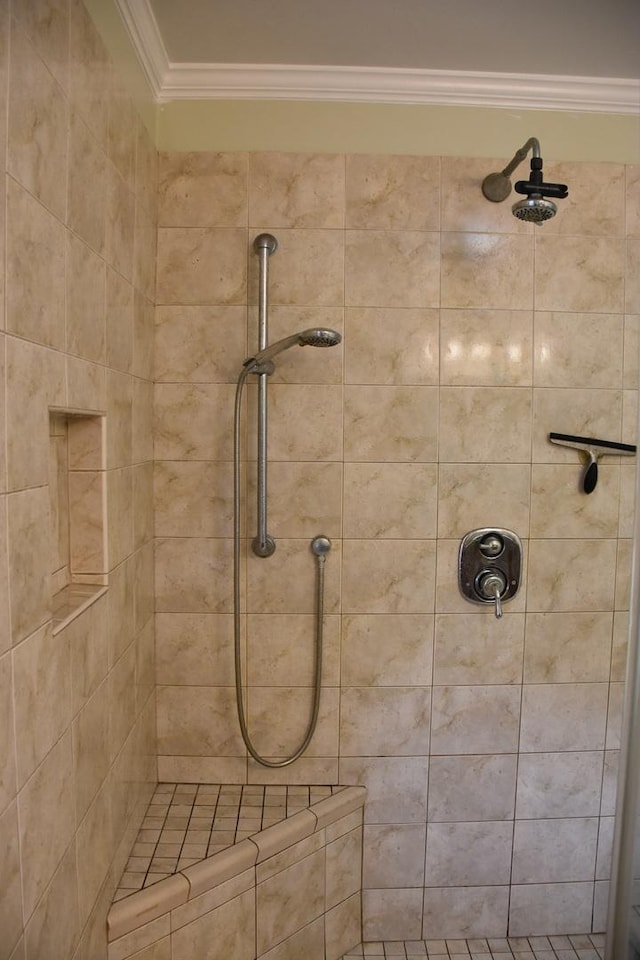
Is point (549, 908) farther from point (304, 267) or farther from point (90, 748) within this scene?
point (304, 267)

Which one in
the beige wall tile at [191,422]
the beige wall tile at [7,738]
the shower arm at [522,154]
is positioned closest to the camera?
the beige wall tile at [7,738]

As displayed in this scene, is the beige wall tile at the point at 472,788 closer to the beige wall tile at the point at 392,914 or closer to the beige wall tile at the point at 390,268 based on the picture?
the beige wall tile at the point at 392,914

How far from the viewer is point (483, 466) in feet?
5.72

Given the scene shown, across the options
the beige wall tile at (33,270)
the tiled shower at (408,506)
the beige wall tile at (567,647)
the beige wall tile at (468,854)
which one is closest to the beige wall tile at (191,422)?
the tiled shower at (408,506)

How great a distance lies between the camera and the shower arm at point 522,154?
1431 millimetres

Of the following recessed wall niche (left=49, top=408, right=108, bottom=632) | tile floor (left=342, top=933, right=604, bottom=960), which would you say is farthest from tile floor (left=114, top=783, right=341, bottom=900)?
recessed wall niche (left=49, top=408, right=108, bottom=632)

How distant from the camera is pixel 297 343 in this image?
147cm

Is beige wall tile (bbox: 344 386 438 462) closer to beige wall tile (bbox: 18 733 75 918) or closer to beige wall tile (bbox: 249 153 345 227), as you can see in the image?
beige wall tile (bbox: 249 153 345 227)

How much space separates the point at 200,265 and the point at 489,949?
2388 mm

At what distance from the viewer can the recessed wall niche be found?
121 centimetres

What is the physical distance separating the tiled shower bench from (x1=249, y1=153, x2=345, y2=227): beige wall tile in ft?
5.86

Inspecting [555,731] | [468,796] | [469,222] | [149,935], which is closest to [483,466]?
[469,222]

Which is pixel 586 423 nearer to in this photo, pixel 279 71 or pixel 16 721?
pixel 279 71

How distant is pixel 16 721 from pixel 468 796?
1503 mm
